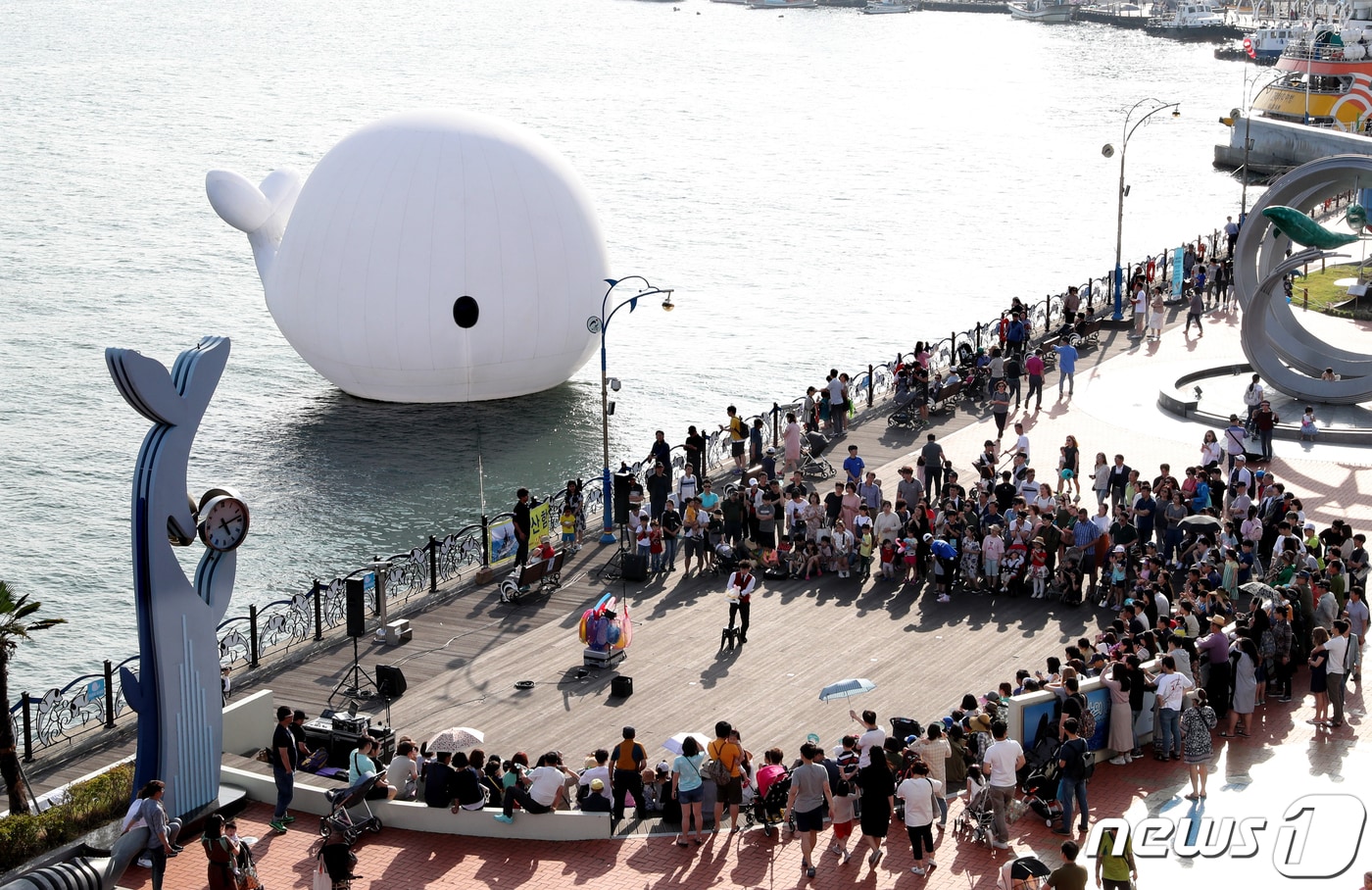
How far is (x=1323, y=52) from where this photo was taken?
91000mm

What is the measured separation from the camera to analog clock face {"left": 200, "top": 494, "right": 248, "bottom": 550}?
20.5m

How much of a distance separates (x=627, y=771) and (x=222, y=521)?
5.85 meters

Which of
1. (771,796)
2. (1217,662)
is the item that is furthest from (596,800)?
(1217,662)

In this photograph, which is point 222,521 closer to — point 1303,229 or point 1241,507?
point 1241,507

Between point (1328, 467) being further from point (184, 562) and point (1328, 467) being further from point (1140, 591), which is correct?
point (184, 562)

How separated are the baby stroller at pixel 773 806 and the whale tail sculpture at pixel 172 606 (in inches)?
269

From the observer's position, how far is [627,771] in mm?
19922

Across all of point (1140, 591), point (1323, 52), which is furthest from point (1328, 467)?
point (1323, 52)

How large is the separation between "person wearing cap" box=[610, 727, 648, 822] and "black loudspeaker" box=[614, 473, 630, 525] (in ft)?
36.2

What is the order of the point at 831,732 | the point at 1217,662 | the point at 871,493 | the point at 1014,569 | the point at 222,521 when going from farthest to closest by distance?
1. the point at 871,493
2. the point at 1014,569
3. the point at 831,732
4. the point at 1217,662
5. the point at 222,521

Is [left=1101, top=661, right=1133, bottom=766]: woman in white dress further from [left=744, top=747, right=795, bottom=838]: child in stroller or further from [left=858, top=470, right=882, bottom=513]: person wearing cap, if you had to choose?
[left=858, top=470, right=882, bottom=513]: person wearing cap

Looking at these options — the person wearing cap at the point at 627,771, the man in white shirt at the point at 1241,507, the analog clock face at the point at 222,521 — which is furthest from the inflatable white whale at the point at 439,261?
the person wearing cap at the point at 627,771

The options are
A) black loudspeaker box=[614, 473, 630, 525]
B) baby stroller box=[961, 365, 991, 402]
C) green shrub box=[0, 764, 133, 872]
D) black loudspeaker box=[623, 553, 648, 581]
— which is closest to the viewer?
green shrub box=[0, 764, 133, 872]

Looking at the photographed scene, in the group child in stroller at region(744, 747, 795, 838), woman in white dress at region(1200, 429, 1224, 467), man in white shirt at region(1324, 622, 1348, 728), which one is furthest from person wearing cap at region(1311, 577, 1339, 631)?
child in stroller at region(744, 747, 795, 838)
